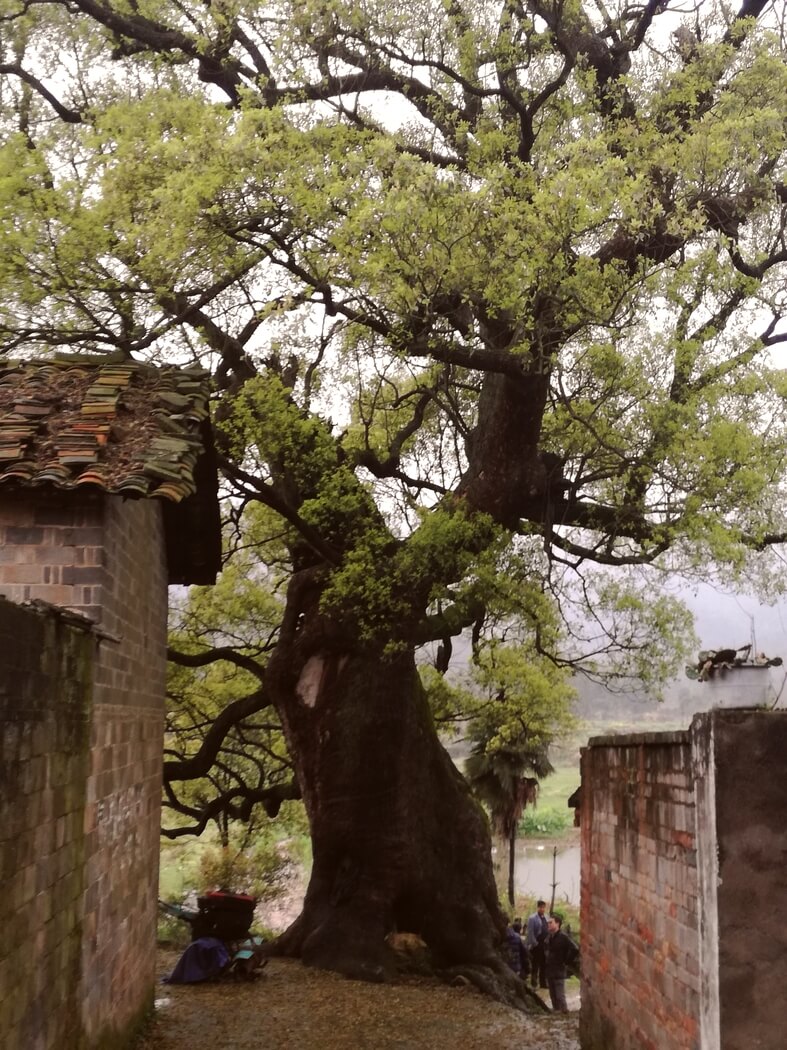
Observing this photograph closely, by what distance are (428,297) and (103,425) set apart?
4.01 meters

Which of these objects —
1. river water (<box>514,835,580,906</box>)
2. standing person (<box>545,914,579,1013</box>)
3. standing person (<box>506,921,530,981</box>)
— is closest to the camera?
standing person (<box>545,914,579,1013</box>)

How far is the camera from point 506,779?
2684 cm

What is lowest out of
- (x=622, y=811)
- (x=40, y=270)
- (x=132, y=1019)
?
(x=132, y=1019)

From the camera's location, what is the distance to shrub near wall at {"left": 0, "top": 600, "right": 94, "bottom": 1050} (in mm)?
4672

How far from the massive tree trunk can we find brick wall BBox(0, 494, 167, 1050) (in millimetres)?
3871

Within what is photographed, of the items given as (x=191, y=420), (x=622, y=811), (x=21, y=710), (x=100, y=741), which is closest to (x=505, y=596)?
(x=622, y=811)

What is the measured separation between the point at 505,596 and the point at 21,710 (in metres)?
7.59

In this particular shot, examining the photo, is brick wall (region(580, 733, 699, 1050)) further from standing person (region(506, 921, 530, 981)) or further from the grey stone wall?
standing person (region(506, 921, 530, 981))

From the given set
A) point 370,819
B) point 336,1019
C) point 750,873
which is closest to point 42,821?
point 750,873

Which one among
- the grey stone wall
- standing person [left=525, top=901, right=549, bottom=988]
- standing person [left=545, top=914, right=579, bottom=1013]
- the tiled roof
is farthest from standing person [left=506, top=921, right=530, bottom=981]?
the grey stone wall

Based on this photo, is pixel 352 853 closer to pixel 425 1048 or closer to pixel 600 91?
pixel 425 1048

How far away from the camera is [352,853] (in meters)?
13.6

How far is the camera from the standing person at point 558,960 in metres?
13.8

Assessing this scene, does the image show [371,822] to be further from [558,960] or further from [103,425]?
[103,425]
